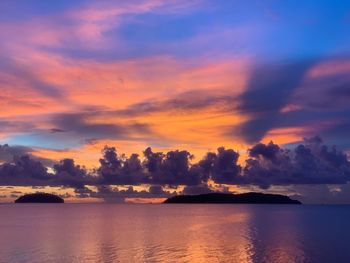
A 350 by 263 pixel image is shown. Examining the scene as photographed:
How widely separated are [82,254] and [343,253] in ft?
184

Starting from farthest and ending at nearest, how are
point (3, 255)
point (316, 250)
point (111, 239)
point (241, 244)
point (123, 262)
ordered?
point (111, 239) < point (241, 244) < point (316, 250) < point (3, 255) < point (123, 262)

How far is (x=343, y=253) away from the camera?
100750 mm

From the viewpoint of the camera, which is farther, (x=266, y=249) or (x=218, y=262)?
(x=266, y=249)

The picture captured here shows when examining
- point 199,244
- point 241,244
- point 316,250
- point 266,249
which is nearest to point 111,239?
point 199,244

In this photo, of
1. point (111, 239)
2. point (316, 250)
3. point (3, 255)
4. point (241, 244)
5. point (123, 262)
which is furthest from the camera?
point (111, 239)

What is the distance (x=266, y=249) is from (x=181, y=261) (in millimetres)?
27063

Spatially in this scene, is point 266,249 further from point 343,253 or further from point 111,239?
point 111,239

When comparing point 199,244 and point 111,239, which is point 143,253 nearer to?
point 199,244

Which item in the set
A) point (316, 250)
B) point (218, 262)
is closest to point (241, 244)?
point (316, 250)

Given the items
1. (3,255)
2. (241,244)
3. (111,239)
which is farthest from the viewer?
(111,239)

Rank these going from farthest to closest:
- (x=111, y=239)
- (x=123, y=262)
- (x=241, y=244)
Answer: (x=111, y=239), (x=241, y=244), (x=123, y=262)

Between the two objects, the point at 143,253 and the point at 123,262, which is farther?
the point at 143,253

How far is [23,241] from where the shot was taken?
126m

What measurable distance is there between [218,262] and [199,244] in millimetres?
28848
